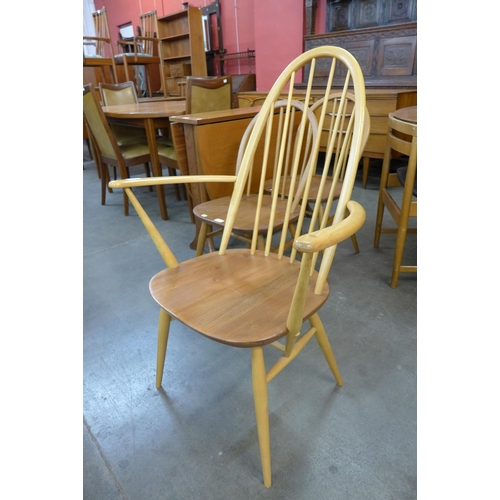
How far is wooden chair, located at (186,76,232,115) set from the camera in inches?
89.0

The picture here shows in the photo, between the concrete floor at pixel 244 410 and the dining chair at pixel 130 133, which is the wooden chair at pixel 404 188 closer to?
the concrete floor at pixel 244 410

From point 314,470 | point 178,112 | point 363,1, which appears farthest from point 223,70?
point 314,470

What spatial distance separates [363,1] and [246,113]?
2.40m

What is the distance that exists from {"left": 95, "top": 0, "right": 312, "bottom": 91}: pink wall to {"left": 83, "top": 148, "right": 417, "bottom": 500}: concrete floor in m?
3.47

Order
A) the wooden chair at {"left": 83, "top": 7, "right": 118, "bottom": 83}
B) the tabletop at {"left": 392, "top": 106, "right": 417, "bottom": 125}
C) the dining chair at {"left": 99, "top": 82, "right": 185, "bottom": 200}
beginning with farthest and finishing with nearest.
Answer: the wooden chair at {"left": 83, "top": 7, "right": 118, "bottom": 83}
the dining chair at {"left": 99, "top": 82, "right": 185, "bottom": 200}
the tabletop at {"left": 392, "top": 106, "right": 417, "bottom": 125}

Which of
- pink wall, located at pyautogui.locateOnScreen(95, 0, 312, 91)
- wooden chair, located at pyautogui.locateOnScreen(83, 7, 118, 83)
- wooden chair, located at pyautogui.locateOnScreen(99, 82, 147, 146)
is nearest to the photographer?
wooden chair, located at pyautogui.locateOnScreen(99, 82, 147, 146)

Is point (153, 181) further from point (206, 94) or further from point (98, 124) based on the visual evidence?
point (98, 124)

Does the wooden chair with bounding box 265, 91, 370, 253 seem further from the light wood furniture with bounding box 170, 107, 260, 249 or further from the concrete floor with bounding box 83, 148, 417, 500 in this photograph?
the concrete floor with bounding box 83, 148, 417, 500

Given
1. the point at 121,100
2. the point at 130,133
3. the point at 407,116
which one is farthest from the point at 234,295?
the point at 121,100

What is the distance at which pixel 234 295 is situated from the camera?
896 mm

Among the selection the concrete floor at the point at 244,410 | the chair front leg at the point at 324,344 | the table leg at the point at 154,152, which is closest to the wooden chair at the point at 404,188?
the concrete floor at the point at 244,410

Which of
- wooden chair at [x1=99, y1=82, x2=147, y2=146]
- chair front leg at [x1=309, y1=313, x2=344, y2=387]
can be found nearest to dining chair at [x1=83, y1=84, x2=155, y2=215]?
wooden chair at [x1=99, y1=82, x2=147, y2=146]

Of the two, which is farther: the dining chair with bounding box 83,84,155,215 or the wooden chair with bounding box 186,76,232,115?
the dining chair with bounding box 83,84,155,215

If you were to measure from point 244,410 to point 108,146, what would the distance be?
225cm
